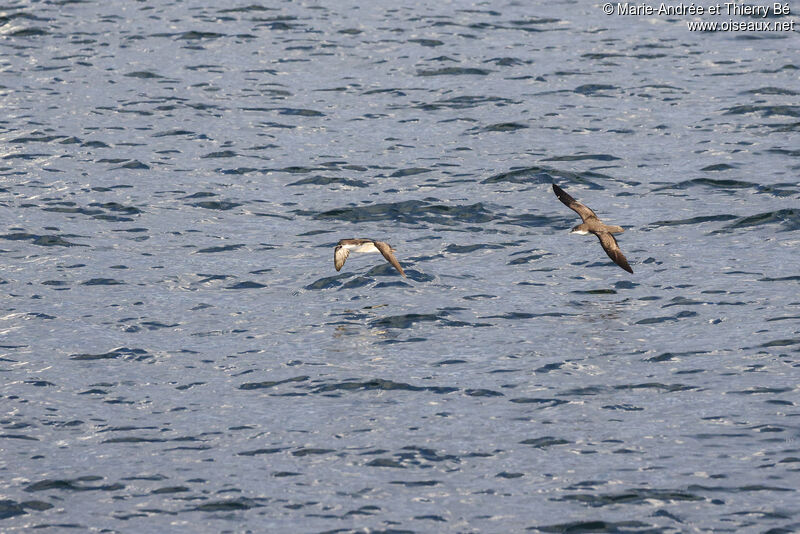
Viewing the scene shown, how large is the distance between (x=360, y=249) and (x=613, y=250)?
4.40m

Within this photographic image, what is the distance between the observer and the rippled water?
53.2ft

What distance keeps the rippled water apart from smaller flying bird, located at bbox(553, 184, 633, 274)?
68 centimetres

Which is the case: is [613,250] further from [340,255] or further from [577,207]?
[340,255]

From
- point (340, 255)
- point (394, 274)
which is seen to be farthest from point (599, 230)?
point (340, 255)

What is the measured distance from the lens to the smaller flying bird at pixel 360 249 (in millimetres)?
22234

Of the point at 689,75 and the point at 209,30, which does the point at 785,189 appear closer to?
the point at 689,75

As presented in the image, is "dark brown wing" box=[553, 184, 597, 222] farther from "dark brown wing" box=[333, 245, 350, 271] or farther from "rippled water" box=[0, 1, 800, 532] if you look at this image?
"dark brown wing" box=[333, 245, 350, 271]

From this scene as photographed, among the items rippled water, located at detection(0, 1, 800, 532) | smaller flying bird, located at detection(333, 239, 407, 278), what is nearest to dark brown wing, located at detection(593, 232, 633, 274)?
rippled water, located at detection(0, 1, 800, 532)

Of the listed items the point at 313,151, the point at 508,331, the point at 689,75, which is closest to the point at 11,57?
the point at 313,151

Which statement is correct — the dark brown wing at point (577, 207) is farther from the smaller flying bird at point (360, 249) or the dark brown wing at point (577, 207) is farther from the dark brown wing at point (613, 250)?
the smaller flying bird at point (360, 249)

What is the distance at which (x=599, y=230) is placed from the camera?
2327 cm

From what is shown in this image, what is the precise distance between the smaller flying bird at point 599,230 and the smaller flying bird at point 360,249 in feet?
11.5

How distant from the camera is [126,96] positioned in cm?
3341

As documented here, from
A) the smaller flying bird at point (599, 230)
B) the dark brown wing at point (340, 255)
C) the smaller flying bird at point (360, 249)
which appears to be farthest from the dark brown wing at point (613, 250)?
the dark brown wing at point (340, 255)
